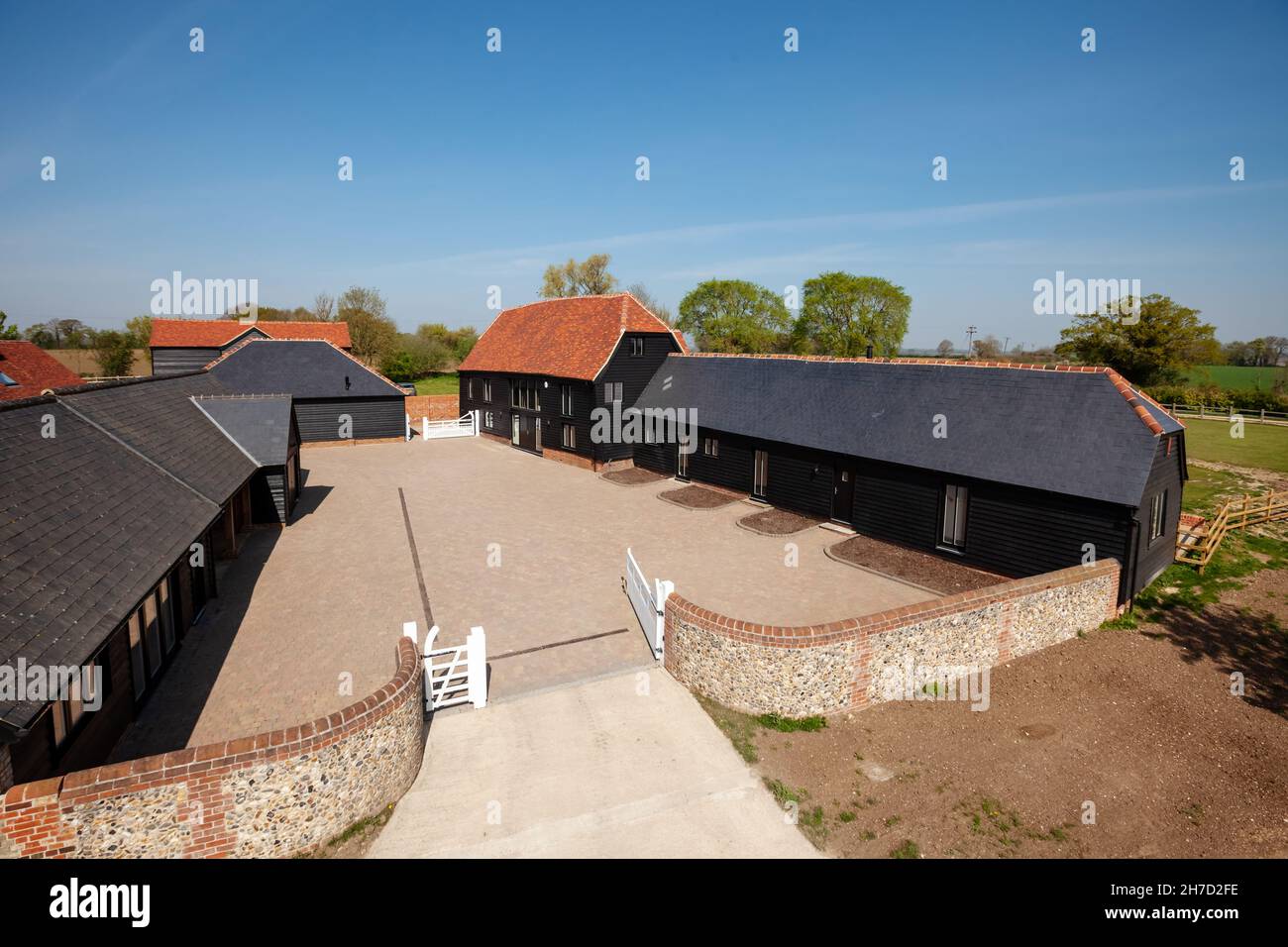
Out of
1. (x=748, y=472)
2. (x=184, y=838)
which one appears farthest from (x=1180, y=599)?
(x=184, y=838)

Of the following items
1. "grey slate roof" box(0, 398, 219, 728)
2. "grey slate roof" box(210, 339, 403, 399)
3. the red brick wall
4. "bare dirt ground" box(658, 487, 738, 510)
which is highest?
"grey slate roof" box(210, 339, 403, 399)

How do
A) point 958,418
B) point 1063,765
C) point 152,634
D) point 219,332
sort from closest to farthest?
point 1063,765 < point 152,634 < point 958,418 < point 219,332

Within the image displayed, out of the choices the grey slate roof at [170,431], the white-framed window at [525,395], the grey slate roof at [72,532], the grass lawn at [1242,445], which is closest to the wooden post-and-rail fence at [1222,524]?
the grass lawn at [1242,445]

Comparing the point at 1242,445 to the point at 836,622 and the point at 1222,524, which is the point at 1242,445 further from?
the point at 836,622

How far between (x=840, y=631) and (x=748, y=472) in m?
13.1

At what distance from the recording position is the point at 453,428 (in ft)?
126

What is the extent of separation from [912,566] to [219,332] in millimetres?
46513

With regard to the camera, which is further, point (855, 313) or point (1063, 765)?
point (855, 313)

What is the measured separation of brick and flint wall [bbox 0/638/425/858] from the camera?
20.1 feet

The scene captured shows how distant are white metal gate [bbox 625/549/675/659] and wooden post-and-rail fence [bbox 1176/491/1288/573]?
47.3 ft

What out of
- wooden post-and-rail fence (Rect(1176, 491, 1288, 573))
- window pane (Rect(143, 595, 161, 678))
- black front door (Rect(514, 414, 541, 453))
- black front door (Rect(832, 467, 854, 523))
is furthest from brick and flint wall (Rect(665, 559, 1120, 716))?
black front door (Rect(514, 414, 541, 453))

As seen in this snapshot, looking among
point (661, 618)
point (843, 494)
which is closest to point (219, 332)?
point (843, 494)

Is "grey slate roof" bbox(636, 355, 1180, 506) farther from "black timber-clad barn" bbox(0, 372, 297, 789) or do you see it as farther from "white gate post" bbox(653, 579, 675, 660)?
"black timber-clad barn" bbox(0, 372, 297, 789)
